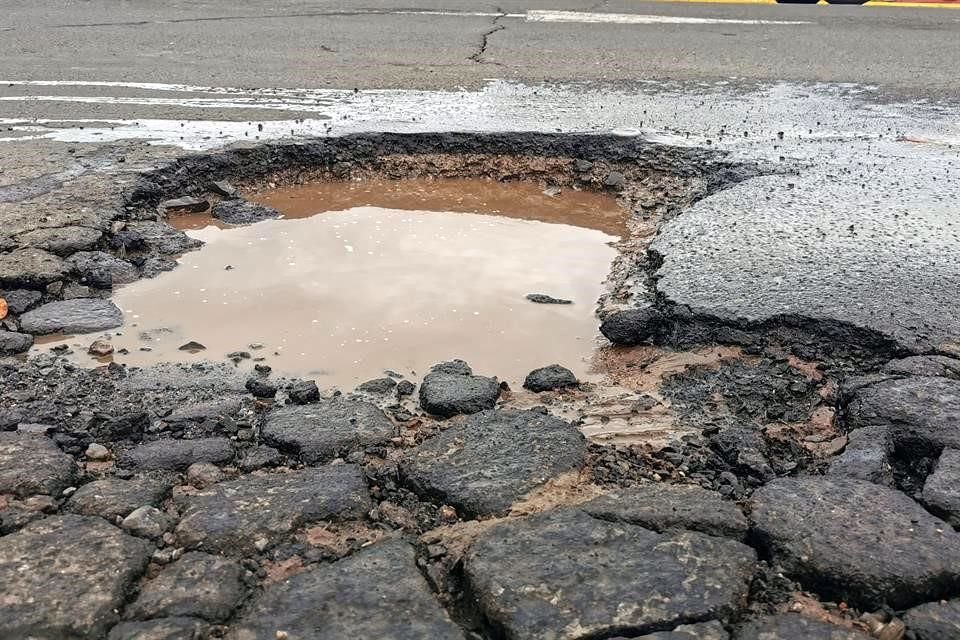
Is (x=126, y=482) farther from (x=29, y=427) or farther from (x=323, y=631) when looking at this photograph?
(x=323, y=631)

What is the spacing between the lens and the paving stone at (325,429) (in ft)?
8.64

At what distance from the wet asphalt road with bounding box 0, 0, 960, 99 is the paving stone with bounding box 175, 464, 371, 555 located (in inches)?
195

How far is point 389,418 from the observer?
2.88 m

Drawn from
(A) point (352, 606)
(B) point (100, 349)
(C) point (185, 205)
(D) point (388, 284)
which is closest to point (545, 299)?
(D) point (388, 284)

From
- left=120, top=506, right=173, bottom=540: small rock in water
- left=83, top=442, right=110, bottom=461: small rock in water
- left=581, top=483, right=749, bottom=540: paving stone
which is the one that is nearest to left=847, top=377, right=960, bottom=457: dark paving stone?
left=581, top=483, right=749, bottom=540: paving stone

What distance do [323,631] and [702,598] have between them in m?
0.79

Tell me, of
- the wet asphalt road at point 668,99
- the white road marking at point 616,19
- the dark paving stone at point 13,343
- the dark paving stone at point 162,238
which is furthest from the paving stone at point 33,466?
the white road marking at point 616,19

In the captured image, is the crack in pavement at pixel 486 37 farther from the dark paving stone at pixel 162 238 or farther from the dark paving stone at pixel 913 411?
the dark paving stone at pixel 913 411

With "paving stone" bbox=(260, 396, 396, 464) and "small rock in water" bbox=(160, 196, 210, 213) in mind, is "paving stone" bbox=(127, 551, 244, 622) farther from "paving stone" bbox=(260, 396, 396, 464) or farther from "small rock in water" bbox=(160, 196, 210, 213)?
"small rock in water" bbox=(160, 196, 210, 213)

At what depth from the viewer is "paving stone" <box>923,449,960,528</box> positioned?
2182 mm

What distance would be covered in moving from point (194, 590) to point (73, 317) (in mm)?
2081

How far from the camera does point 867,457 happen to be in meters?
2.47

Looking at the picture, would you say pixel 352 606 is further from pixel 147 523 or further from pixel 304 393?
pixel 304 393

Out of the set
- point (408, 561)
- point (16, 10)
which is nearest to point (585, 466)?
point (408, 561)
